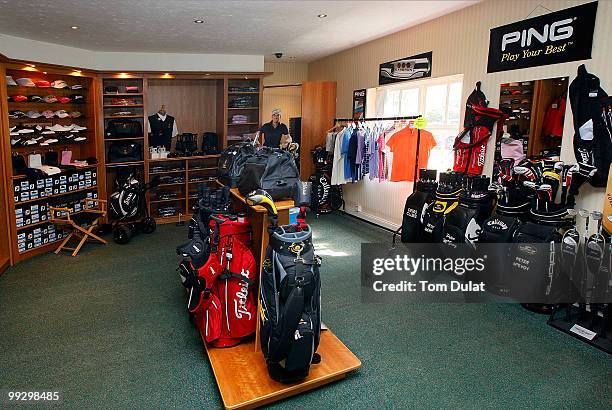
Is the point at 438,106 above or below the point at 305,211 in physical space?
above

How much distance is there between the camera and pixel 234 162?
328 cm

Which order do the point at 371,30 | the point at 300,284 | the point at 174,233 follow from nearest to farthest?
the point at 300,284
the point at 371,30
the point at 174,233

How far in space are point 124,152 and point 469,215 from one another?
483 cm

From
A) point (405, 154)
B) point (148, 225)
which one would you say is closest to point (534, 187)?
point (405, 154)

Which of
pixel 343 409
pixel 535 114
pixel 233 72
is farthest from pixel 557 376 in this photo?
pixel 233 72

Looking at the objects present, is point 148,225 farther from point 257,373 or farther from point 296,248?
point 296,248

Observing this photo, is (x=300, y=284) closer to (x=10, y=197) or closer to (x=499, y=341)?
(x=499, y=341)

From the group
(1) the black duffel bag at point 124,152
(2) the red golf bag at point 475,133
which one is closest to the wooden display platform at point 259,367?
(2) the red golf bag at point 475,133

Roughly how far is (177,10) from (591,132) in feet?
12.3

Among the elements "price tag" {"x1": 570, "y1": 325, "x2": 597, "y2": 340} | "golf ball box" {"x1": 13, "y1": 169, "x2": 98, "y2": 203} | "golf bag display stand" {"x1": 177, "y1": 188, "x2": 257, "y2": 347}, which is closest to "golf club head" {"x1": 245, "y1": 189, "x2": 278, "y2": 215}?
"golf bag display stand" {"x1": 177, "y1": 188, "x2": 257, "y2": 347}

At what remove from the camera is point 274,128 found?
6.92 metres

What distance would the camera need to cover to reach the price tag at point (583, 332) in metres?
3.17

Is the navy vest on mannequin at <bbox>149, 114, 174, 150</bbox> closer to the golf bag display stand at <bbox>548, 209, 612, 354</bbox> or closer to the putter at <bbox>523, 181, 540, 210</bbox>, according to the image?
the putter at <bbox>523, 181, 540, 210</bbox>

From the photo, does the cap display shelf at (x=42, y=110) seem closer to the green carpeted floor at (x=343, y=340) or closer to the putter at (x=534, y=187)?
the green carpeted floor at (x=343, y=340)
